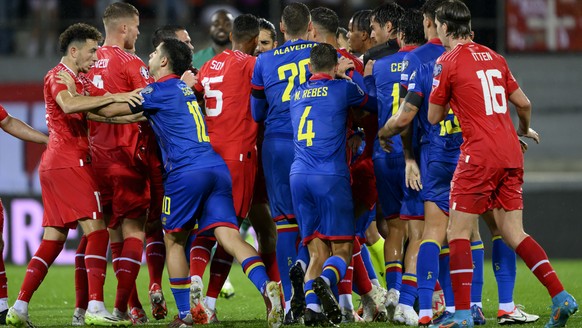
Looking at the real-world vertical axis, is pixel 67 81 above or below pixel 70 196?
above

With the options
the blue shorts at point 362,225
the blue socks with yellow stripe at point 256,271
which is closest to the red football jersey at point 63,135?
the blue socks with yellow stripe at point 256,271

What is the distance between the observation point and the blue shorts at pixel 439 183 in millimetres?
7500

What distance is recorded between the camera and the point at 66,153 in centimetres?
793

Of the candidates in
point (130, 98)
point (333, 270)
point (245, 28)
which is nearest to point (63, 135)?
point (130, 98)

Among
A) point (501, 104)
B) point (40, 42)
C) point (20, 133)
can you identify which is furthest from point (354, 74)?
point (40, 42)

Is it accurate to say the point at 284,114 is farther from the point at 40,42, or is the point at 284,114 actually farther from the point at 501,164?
the point at 40,42

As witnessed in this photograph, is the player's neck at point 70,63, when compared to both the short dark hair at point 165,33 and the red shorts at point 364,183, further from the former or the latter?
the red shorts at point 364,183

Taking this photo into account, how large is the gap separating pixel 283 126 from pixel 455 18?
173 centimetres

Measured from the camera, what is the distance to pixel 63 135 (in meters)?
7.98

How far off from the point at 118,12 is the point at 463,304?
13.0ft

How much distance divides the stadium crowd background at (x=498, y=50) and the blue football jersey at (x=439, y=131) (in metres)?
7.87

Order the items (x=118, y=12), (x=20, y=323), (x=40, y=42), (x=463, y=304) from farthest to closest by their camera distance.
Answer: (x=40, y=42)
(x=118, y=12)
(x=20, y=323)
(x=463, y=304)

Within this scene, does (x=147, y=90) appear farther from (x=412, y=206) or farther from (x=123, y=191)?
(x=412, y=206)

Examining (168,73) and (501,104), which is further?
(168,73)
